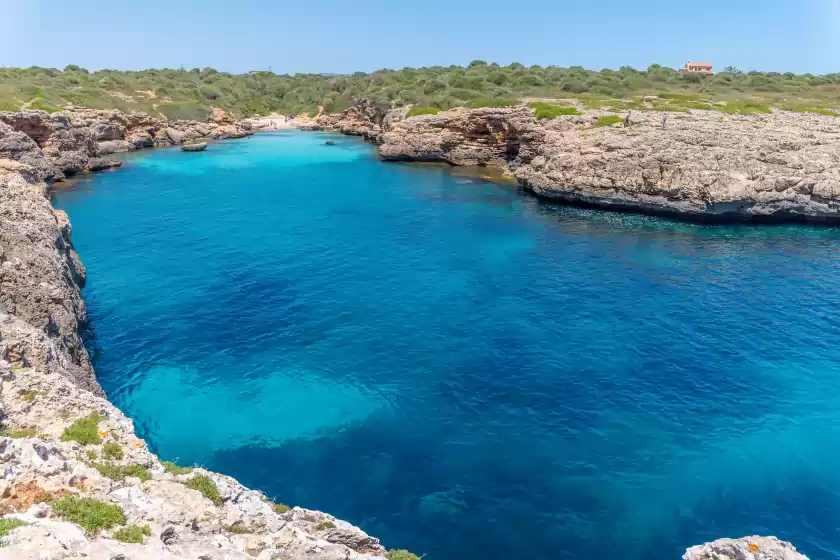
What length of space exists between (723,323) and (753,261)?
15689mm

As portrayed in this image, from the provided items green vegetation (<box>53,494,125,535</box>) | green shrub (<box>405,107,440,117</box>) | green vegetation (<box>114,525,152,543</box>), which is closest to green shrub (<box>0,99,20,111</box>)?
green shrub (<box>405,107,440,117</box>)

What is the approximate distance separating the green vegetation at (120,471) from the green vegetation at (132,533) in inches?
115

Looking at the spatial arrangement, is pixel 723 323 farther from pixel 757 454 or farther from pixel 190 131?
pixel 190 131

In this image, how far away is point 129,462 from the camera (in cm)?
1532

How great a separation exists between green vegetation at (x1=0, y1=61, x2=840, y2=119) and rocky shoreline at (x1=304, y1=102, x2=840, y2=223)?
12280 millimetres

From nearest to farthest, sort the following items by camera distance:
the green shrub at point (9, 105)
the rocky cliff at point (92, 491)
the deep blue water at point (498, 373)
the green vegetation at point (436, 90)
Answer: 1. the rocky cliff at point (92, 491)
2. the deep blue water at point (498, 373)
3. the green shrub at point (9, 105)
4. the green vegetation at point (436, 90)

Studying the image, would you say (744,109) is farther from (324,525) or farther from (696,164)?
(324,525)

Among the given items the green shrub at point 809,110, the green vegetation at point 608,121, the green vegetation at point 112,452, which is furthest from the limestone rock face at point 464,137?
the green vegetation at point 112,452

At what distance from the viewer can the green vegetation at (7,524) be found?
10.5m

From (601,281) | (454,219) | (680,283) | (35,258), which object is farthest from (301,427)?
(454,219)

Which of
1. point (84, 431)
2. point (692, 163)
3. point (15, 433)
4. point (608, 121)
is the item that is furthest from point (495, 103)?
point (15, 433)

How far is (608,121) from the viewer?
74.8m

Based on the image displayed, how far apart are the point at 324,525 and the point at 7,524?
26.4ft

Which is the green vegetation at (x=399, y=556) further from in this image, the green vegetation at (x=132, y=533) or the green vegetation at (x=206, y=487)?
the green vegetation at (x=132, y=533)
